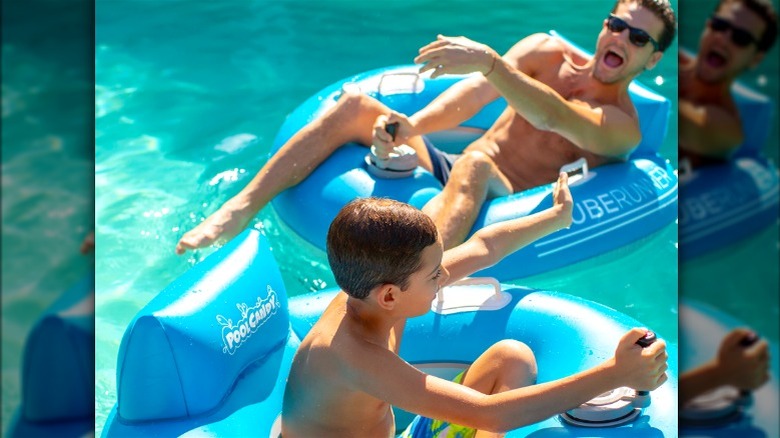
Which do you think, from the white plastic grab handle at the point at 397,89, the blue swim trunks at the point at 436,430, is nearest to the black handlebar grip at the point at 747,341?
the blue swim trunks at the point at 436,430

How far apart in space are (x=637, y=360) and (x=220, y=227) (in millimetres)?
1920

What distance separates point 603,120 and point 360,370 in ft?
6.56

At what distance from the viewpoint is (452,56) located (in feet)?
10.1

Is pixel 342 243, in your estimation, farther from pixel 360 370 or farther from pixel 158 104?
pixel 158 104

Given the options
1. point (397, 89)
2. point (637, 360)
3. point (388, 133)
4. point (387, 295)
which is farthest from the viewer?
point (397, 89)

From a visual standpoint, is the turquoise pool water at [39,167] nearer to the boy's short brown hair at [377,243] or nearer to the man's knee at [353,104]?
the boy's short brown hair at [377,243]

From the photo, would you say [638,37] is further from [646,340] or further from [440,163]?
[646,340]

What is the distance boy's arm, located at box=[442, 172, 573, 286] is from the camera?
2506 millimetres

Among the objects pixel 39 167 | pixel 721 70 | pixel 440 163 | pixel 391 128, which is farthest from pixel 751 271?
pixel 440 163

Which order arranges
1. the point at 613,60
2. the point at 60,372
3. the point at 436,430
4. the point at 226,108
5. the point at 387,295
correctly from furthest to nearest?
the point at 226,108 < the point at 613,60 < the point at 436,430 < the point at 387,295 < the point at 60,372

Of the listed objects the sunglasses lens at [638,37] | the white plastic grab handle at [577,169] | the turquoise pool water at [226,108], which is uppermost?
the sunglasses lens at [638,37]

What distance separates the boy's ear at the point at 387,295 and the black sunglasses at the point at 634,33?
2.06 metres

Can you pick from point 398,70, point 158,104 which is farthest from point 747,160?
point 158,104

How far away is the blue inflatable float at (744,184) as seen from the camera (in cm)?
89
